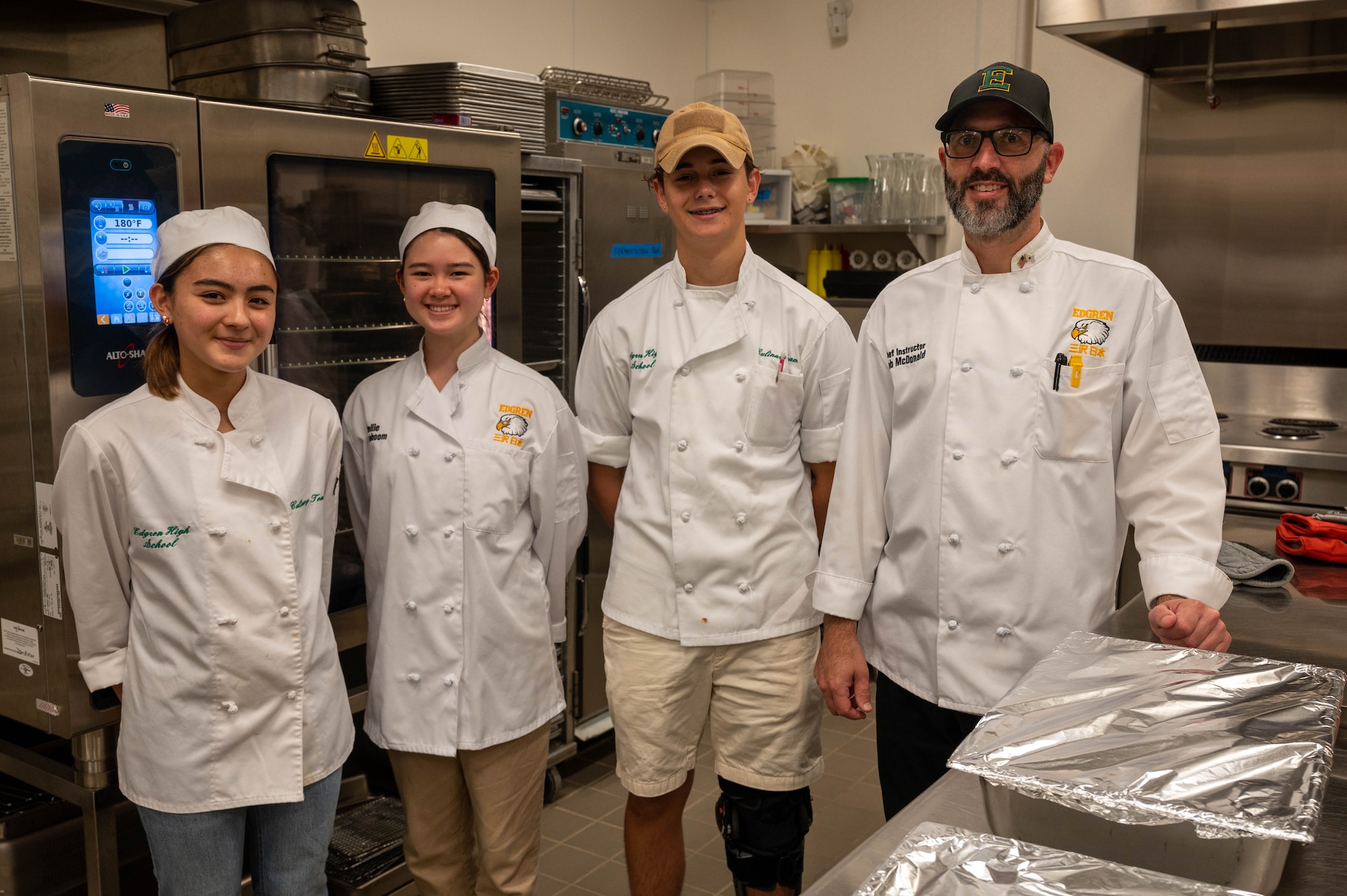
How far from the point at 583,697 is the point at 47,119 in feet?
7.43

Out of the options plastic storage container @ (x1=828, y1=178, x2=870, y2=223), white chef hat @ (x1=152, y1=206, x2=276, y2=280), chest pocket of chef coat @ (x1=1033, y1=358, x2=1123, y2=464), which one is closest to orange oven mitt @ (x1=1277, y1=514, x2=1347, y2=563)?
chest pocket of chef coat @ (x1=1033, y1=358, x2=1123, y2=464)

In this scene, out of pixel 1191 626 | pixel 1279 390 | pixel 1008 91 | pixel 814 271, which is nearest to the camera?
pixel 1191 626

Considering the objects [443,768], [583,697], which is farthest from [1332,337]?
[443,768]

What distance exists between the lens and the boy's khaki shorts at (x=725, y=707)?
2.15 m

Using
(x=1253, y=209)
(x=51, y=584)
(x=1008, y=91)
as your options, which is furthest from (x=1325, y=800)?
(x=1253, y=209)

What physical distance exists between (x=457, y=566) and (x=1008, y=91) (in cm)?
128

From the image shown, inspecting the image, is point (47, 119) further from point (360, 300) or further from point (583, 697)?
point (583, 697)

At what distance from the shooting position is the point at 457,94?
2.79 m

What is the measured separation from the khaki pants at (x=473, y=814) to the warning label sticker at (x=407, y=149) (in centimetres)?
129

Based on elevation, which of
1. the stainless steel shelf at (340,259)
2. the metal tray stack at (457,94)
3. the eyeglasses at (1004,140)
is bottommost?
the stainless steel shelf at (340,259)

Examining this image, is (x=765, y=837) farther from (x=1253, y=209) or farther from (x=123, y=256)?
(x=1253, y=209)

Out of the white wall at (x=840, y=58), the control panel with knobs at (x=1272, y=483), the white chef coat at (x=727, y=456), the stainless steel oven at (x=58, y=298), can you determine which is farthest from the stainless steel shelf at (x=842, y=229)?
the stainless steel oven at (x=58, y=298)

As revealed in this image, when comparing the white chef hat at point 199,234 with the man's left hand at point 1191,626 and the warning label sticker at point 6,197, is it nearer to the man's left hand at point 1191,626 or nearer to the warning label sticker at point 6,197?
the warning label sticker at point 6,197

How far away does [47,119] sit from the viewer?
5.86 feet
